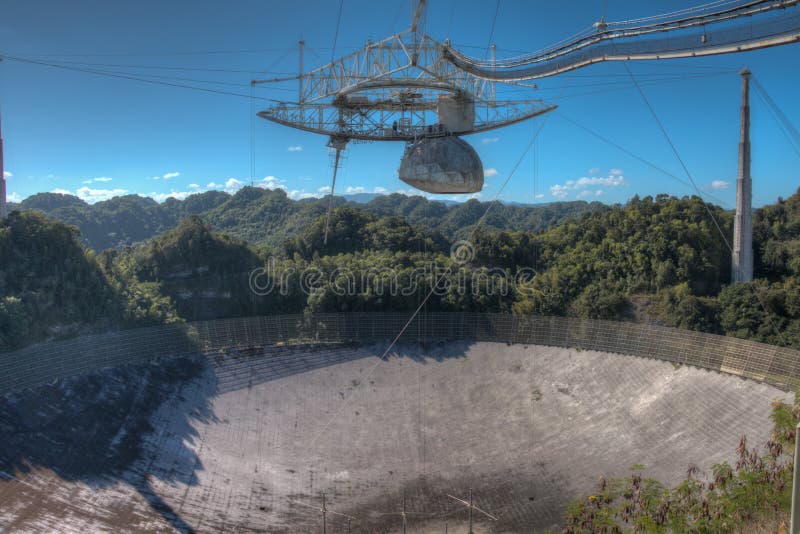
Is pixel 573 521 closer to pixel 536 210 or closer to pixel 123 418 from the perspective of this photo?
pixel 123 418

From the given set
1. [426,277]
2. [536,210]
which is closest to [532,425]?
[426,277]

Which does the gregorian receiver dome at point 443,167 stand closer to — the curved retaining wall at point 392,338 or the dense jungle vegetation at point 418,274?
→ the curved retaining wall at point 392,338

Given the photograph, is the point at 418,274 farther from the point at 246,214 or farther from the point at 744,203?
the point at 246,214

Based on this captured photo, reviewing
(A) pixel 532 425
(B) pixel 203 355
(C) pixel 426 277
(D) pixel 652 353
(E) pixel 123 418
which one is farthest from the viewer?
(C) pixel 426 277

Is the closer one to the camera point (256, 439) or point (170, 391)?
point (256, 439)

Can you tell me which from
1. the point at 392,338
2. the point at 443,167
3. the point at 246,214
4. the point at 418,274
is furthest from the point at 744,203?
the point at 246,214

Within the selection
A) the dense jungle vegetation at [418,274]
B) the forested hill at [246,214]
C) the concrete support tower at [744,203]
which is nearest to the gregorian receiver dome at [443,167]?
the dense jungle vegetation at [418,274]
